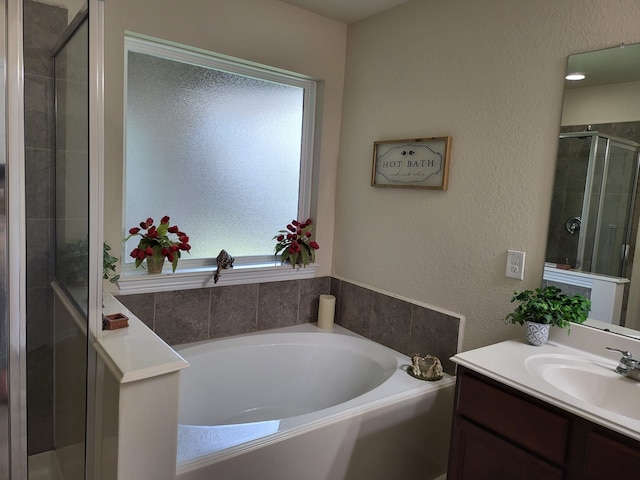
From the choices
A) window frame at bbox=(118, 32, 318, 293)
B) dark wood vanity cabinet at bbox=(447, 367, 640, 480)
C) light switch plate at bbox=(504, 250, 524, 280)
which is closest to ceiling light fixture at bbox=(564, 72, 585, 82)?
light switch plate at bbox=(504, 250, 524, 280)

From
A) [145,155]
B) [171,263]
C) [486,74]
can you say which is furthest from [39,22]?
[486,74]

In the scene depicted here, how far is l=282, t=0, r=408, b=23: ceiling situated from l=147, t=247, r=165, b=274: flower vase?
155cm

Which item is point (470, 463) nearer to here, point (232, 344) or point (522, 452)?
point (522, 452)

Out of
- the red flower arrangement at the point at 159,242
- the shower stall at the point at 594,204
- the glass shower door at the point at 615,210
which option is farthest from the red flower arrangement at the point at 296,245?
the glass shower door at the point at 615,210

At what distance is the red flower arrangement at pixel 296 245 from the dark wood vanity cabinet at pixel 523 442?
1361 millimetres

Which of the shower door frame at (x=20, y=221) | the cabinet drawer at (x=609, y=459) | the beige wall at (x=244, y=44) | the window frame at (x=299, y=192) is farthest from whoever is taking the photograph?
the window frame at (x=299, y=192)

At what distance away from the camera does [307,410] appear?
2.58 meters

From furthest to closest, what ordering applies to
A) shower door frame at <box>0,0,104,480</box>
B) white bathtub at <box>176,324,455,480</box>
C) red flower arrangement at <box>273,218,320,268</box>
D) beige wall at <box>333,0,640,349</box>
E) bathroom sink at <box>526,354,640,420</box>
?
red flower arrangement at <box>273,218,320,268</box>
beige wall at <box>333,0,640,349</box>
white bathtub at <box>176,324,455,480</box>
bathroom sink at <box>526,354,640,420</box>
shower door frame at <box>0,0,104,480</box>

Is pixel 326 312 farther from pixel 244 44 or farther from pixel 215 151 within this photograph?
pixel 244 44

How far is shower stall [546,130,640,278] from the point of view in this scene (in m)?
1.65

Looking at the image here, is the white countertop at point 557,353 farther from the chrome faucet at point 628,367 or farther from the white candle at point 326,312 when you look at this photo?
the white candle at point 326,312

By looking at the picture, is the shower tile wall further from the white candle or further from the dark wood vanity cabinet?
the dark wood vanity cabinet

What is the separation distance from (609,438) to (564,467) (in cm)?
19

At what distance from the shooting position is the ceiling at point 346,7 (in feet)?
8.20
